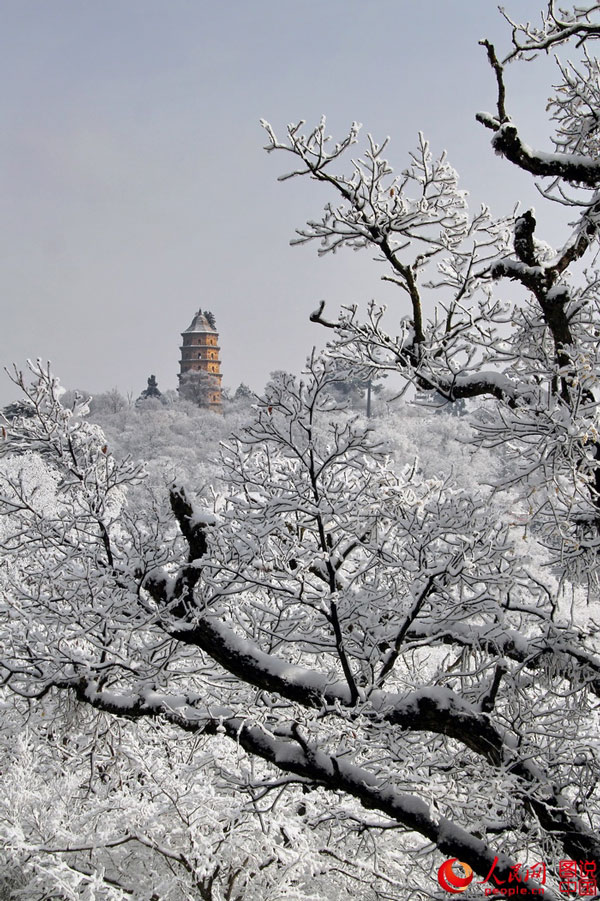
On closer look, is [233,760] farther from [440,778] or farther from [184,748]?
[440,778]

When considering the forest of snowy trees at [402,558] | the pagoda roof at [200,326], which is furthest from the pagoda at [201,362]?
the forest of snowy trees at [402,558]

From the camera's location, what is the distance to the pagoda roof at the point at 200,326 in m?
84.1

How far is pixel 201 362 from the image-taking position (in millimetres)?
82875

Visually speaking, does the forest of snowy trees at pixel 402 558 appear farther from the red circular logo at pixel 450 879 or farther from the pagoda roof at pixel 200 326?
the pagoda roof at pixel 200 326

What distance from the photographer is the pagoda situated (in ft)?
260

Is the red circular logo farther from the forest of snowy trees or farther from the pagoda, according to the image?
the pagoda

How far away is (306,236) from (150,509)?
259cm

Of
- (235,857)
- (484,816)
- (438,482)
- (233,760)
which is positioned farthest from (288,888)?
(438,482)

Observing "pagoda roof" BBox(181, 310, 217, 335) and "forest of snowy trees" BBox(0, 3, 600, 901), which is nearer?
"forest of snowy trees" BBox(0, 3, 600, 901)

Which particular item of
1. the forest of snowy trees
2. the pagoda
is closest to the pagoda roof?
the pagoda

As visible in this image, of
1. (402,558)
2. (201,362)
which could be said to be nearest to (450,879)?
(402,558)

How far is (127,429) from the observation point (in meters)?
60.2

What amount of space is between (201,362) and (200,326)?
15.6 feet

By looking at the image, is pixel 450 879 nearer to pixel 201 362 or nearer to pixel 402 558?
pixel 402 558
